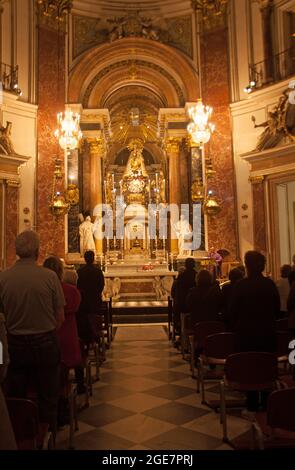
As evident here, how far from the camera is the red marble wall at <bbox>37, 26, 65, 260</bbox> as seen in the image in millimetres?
15742

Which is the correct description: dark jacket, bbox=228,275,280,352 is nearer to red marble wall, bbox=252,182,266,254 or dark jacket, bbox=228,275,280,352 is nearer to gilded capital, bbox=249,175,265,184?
red marble wall, bbox=252,182,266,254

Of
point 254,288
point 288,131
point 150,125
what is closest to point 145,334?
point 254,288

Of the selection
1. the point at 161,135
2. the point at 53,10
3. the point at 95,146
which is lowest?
the point at 95,146

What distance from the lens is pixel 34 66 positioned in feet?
52.4

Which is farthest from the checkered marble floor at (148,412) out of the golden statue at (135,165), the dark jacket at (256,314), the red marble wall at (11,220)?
the golden statue at (135,165)

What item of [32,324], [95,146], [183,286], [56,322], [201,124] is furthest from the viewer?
[95,146]

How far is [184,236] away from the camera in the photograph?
1627 centimetres

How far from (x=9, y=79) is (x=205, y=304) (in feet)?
38.5

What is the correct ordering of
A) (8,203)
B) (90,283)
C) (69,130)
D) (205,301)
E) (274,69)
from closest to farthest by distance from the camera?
(205,301), (90,283), (69,130), (8,203), (274,69)

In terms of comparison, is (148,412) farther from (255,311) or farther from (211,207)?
(211,207)

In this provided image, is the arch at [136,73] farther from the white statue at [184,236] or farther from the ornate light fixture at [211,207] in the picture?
the white statue at [184,236]

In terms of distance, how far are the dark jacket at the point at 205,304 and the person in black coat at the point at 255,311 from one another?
2.01 m

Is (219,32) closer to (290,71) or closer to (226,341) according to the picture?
(290,71)

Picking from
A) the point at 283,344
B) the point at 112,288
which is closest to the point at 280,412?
the point at 283,344
